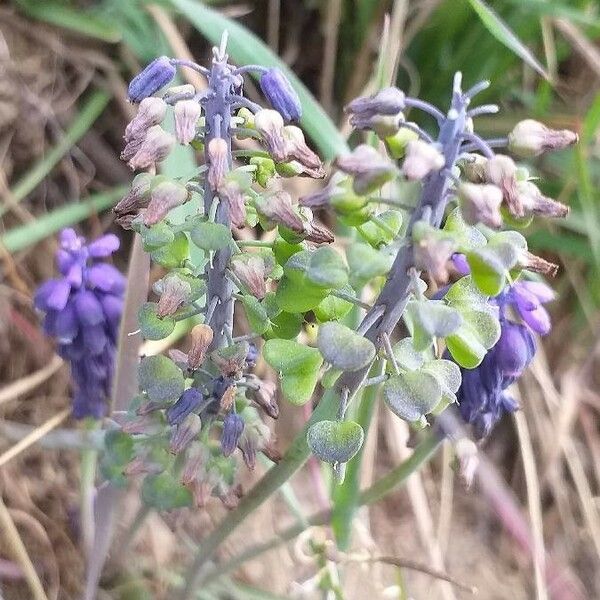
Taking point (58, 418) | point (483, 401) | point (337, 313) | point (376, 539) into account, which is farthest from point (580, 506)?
point (337, 313)

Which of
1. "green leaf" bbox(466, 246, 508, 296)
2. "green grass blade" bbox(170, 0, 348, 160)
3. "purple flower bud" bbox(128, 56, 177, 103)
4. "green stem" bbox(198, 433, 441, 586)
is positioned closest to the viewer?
"green leaf" bbox(466, 246, 508, 296)

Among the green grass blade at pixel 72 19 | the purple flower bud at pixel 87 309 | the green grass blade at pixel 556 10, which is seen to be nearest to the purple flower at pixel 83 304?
the purple flower bud at pixel 87 309

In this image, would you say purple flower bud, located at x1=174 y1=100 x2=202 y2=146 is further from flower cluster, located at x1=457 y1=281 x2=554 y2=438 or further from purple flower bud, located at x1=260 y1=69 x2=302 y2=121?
flower cluster, located at x1=457 y1=281 x2=554 y2=438

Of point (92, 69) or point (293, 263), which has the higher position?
point (293, 263)

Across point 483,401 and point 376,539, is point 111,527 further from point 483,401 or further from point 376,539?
point 376,539

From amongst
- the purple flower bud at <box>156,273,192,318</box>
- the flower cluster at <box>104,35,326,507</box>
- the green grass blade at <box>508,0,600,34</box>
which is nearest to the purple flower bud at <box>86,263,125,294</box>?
the flower cluster at <box>104,35,326,507</box>

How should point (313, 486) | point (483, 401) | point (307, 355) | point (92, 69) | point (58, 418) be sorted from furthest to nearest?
point (92, 69) < point (313, 486) < point (58, 418) < point (483, 401) < point (307, 355)
